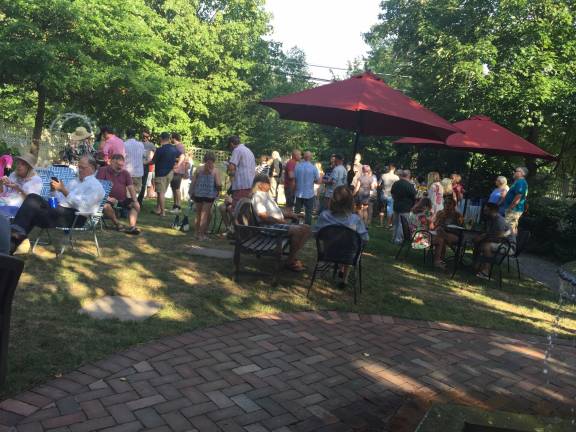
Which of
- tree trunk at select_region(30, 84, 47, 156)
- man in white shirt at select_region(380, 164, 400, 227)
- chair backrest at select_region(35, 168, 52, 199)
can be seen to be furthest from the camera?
tree trunk at select_region(30, 84, 47, 156)

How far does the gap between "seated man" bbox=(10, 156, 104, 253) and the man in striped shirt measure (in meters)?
2.16

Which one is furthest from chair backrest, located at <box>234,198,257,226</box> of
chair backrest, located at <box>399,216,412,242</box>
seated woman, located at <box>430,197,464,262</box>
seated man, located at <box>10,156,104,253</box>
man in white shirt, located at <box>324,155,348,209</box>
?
man in white shirt, located at <box>324,155,348,209</box>

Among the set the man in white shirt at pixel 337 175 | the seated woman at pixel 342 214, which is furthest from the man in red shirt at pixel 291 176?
the seated woman at pixel 342 214

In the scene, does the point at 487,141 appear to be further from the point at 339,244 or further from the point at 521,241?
the point at 339,244

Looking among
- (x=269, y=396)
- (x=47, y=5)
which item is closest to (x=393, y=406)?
(x=269, y=396)

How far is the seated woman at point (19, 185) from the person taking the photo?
5.72 metres

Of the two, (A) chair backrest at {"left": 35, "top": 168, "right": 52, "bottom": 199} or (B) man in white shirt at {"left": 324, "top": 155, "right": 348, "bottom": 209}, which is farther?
(B) man in white shirt at {"left": 324, "top": 155, "right": 348, "bottom": 209}

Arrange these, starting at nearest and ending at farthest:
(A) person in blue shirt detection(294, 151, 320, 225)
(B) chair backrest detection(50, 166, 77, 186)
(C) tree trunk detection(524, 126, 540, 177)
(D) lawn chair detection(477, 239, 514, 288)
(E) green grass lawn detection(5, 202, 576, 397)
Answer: (E) green grass lawn detection(5, 202, 576, 397) < (D) lawn chair detection(477, 239, 514, 288) < (B) chair backrest detection(50, 166, 77, 186) < (A) person in blue shirt detection(294, 151, 320, 225) < (C) tree trunk detection(524, 126, 540, 177)

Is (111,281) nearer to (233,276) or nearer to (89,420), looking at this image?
(233,276)

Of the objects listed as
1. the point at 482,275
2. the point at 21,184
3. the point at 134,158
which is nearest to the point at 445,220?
the point at 482,275

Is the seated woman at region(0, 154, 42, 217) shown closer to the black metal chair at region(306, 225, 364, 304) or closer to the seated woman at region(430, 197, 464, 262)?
the black metal chair at region(306, 225, 364, 304)

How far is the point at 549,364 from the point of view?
4.07 meters

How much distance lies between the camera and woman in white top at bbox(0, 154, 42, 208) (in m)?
5.75

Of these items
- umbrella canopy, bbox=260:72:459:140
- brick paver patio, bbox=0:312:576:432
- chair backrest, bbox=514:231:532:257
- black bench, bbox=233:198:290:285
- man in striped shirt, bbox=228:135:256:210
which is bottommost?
brick paver patio, bbox=0:312:576:432
